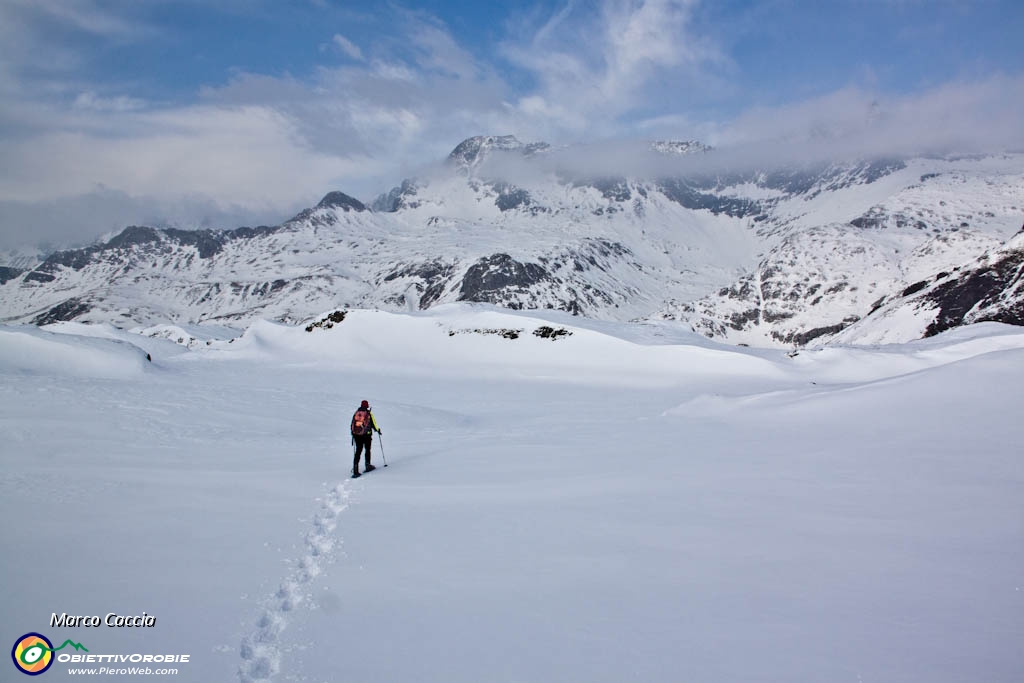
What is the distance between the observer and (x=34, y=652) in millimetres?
4926

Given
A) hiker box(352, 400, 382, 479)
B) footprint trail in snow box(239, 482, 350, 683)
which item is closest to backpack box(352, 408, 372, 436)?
hiker box(352, 400, 382, 479)

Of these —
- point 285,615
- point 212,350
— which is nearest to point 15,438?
point 285,615

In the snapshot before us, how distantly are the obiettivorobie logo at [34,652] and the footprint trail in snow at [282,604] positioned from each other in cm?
146

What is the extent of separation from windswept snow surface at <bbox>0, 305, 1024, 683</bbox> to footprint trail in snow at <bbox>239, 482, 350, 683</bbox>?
35mm

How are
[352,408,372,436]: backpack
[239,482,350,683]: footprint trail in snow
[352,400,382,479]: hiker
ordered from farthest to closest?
[352,408,372,436]: backpack, [352,400,382,479]: hiker, [239,482,350,683]: footprint trail in snow

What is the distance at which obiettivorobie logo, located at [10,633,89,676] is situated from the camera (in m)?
4.71

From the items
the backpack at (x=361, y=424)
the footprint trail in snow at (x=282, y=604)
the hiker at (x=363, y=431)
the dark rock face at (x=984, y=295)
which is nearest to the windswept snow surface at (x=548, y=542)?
the footprint trail in snow at (x=282, y=604)

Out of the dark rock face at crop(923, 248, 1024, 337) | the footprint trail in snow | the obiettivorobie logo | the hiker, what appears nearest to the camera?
the obiettivorobie logo

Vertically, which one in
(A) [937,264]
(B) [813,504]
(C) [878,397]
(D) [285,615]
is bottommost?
(D) [285,615]

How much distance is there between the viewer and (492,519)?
29.5ft

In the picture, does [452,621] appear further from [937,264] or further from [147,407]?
[937,264]

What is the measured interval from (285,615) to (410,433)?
15.0 m

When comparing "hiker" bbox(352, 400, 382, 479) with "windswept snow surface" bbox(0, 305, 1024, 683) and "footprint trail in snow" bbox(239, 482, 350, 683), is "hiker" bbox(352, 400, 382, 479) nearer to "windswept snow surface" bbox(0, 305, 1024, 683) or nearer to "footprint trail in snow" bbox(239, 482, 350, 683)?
"windswept snow surface" bbox(0, 305, 1024, 683)

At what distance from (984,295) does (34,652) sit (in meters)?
122
